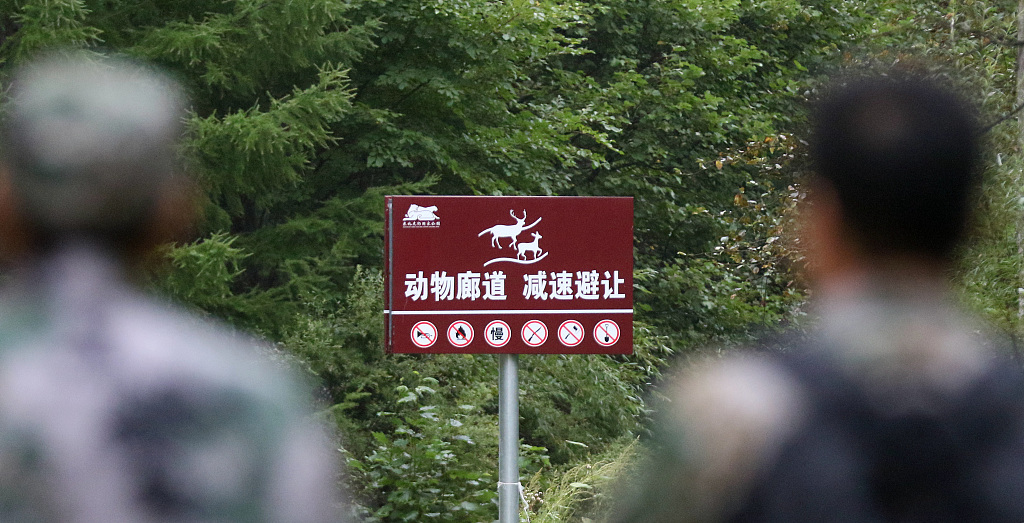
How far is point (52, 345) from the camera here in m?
1.50

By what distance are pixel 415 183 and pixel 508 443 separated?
5.20m

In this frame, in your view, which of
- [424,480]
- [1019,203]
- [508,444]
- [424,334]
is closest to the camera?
[1019,203]

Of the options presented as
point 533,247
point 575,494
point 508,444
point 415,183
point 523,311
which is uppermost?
point 415,183

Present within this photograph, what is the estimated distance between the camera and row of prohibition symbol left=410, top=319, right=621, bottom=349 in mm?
7762

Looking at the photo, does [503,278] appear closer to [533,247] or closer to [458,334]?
[533,247]

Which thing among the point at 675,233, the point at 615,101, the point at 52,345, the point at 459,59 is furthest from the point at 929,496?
the point at 675,233

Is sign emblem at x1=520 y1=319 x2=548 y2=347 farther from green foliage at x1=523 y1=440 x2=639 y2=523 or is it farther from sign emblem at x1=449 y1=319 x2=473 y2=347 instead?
green foliage at x1=523 y1=440 x2=639 y2=523

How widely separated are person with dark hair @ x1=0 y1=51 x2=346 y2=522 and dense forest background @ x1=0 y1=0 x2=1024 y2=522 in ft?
17.3

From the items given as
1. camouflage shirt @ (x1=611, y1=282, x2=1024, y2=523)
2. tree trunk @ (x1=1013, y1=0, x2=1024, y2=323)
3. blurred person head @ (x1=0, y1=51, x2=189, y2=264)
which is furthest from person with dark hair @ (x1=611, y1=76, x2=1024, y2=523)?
tree trunk @ (x1=1013, y1=0, x2=1024, y2=323)

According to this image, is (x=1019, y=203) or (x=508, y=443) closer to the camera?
(x=1019, y=203)

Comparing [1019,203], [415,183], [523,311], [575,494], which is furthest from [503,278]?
[415,183]

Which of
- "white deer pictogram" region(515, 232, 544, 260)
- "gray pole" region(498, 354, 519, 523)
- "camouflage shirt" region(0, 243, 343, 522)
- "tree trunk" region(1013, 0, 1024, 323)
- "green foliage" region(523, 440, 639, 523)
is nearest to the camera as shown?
"camouflage shirt" region(0, 243, 343, 522)

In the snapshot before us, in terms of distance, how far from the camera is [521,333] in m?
7.88

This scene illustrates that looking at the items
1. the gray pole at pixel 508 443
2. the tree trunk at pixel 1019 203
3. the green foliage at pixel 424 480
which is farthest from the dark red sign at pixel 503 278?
the tree trunk at pixel 1019 203
